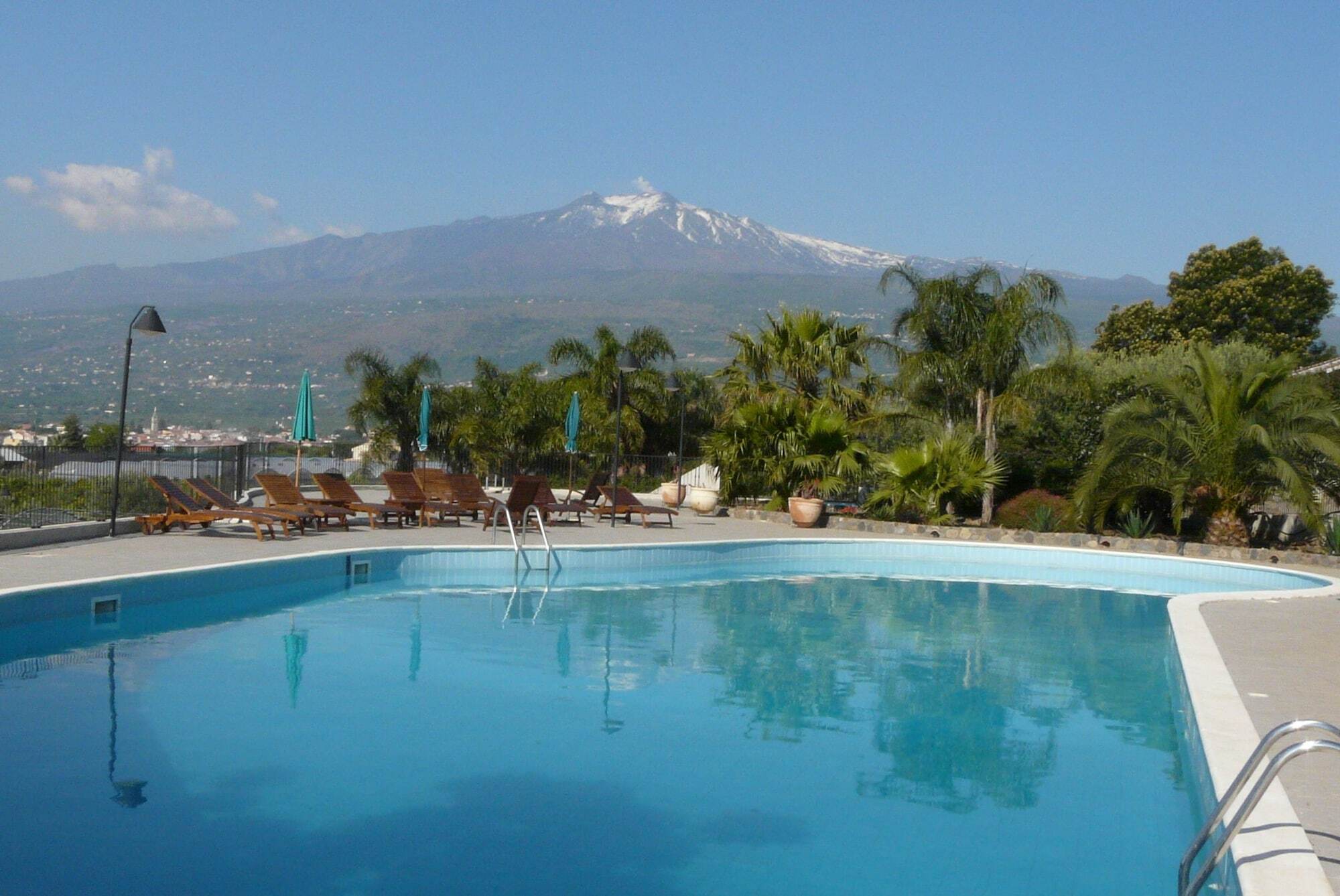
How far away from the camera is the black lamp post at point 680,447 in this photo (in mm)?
21578

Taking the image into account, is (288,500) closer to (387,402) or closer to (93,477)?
(93,477)

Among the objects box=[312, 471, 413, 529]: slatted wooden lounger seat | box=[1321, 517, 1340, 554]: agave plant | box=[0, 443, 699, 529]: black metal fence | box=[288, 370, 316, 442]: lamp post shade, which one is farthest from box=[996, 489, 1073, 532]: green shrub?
box=[0, 443, 699, 529]: black metal fence

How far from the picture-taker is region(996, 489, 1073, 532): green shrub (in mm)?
18375

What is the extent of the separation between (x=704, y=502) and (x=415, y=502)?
632 centimetres

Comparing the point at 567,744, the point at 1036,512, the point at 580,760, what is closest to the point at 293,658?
the point at 567,744

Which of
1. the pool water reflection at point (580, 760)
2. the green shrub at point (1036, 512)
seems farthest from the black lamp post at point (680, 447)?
the pool water reflection at point (580, 760)

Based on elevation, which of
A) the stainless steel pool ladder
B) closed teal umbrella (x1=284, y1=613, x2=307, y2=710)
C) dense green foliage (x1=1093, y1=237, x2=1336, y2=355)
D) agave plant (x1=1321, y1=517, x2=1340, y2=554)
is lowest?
closed teal umbrella (x1=284, y1=613, x2=307, y2=710)

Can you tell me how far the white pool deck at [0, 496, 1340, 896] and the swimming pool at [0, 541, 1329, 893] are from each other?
452 mm

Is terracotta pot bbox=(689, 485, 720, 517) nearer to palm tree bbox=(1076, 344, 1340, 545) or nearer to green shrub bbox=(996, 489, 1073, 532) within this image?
green shrub bbox=(996, 489, 1073, 532)

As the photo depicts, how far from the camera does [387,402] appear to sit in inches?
1174

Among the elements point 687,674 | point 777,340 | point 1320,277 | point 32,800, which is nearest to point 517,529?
point 687,674

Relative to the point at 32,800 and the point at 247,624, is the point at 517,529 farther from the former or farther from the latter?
the point at 32,800

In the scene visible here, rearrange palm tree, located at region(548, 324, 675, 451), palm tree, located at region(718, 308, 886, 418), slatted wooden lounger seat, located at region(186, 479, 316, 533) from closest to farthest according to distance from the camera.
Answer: slatted wooden lounger seat, located at region(186, 479, 316, 533) → palm tree, located at region(718, 308, 886, 418) → palm tree, located at region(548, 324, 675, 451)

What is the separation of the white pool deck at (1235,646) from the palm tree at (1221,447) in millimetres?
1423
